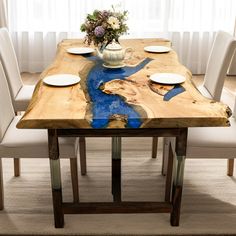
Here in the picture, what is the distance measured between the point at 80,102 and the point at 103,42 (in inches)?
28.7

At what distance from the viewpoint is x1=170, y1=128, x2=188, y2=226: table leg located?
2006mm

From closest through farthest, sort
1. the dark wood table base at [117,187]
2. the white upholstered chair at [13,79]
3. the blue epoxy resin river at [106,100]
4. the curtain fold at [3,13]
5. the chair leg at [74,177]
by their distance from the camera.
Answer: the blue epoxy resin river at [106,100] < the dark wood table base at [117,187] < the chair leg at [74,177] < the white upholstered chair at [13,79] < the curtain fold at [3,13]

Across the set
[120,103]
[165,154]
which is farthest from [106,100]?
[165,154]

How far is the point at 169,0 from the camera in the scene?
471 cm

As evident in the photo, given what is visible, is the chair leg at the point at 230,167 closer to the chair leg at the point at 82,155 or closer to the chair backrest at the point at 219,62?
the chair backrest at the point at 219,62

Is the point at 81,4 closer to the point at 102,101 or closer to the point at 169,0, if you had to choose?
the point at 169,0

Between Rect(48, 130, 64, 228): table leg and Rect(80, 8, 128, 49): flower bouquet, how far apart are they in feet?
2.77

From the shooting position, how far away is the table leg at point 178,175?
6.58 ft

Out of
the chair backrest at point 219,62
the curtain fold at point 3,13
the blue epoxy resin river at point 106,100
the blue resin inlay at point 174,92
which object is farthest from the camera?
the curtain fold at point 3,13

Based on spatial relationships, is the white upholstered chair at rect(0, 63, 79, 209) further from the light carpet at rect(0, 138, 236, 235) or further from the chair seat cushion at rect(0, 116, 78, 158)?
the light carpet at rect(0, 138, 236, 235)

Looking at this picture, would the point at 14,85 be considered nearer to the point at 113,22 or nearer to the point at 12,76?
the point at 12,76

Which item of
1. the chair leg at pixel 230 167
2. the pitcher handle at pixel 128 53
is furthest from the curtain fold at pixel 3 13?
the chair leg at pixel 230 167

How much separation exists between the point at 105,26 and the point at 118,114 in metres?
0.87

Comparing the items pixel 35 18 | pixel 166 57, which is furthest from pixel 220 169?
pixel 35 18
